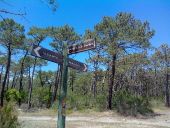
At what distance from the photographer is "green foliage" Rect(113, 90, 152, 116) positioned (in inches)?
998

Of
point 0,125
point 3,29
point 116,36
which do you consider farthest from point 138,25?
point 0,125

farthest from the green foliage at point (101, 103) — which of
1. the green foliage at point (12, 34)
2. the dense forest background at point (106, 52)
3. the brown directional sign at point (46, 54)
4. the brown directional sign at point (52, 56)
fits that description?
the brown directional sign at point (46, 54)

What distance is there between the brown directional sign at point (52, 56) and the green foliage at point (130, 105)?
732 inches

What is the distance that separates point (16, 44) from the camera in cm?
3425

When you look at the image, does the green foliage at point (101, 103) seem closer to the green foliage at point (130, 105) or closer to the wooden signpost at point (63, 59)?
the green foliage at point (130, 105)

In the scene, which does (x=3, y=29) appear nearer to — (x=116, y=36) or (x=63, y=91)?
(x=116, y=36)

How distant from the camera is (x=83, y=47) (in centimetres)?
673

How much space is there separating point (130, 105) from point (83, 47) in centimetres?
1996

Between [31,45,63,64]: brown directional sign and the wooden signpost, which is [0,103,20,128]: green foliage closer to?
the wooden signpost

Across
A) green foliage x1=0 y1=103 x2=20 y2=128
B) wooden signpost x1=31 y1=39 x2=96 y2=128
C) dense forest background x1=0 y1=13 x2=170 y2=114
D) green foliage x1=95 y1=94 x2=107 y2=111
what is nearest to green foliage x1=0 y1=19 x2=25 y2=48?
dense forest background x1=0 y1=13 x2=170 y2=114

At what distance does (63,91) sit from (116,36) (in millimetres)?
19952

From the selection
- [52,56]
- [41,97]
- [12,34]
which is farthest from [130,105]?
[52,56]

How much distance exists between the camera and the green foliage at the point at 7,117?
816cm

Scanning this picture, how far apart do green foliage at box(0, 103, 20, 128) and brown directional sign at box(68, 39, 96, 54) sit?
2.73 m
